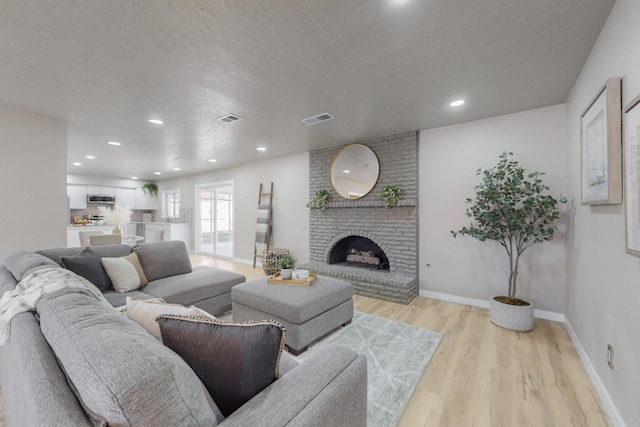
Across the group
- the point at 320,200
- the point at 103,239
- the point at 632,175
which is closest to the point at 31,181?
the point at 103,239

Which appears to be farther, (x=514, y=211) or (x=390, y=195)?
(x=390, y=195)

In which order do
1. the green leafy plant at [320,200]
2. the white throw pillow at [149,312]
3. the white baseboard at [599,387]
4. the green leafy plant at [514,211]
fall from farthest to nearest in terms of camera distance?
1. the green leafy plant at [320,200]
2. the green leafy plant at [514,211]
3. the white baseboard at [599,387]
4. the white throw pillow at [149,312]

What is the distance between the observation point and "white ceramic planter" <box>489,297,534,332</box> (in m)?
2.67

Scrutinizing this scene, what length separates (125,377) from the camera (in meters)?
0.60

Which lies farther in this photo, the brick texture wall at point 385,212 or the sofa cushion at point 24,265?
the brick texture wall at point 385,212

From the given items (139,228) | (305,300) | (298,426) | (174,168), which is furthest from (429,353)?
(139,228)

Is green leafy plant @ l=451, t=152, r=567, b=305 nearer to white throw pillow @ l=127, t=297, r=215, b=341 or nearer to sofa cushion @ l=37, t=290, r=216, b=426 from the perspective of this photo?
white throw pillow @ l=127, t=297, r=215, b=341

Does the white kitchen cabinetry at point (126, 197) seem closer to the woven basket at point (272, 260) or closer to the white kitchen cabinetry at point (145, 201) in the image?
the white kitchen cabinetry at point (145, 201)

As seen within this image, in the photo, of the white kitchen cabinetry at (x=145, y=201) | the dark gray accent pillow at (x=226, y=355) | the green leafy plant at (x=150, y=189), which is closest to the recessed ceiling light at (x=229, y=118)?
the dark gray accent pillow at (x=226, y=355)

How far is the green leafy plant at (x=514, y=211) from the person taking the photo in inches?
104

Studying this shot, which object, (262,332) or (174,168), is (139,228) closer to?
(174,168)

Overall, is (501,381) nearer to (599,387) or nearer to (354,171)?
(599,387)

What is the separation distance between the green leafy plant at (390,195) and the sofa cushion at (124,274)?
10.4ft

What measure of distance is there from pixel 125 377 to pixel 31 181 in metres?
3.81
